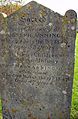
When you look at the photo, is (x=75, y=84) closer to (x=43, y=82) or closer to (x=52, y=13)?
(x=43, y=82)

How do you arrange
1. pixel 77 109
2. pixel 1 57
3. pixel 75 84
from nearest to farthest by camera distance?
1. pixel 1 57
2. pixel 77 109
3. pixel 75 84

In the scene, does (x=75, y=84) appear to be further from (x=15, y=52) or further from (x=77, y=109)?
Result: (x=15, y=52)

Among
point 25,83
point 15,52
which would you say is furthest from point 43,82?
point 15,52

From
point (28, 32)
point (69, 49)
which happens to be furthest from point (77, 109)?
point (28, 32)

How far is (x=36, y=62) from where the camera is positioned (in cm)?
528

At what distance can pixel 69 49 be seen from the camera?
5078 millimetres

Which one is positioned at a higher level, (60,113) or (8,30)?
(8,30)

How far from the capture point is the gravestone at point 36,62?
5.04 m

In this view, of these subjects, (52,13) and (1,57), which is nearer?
(52,13)

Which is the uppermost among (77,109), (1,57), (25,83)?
(1,57)

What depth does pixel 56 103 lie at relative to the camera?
5414 millimetres

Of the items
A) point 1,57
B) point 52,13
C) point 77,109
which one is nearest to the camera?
point 52,13

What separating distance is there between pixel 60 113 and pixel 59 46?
4.07ft

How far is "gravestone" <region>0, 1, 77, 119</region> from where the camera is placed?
16.5 ft
